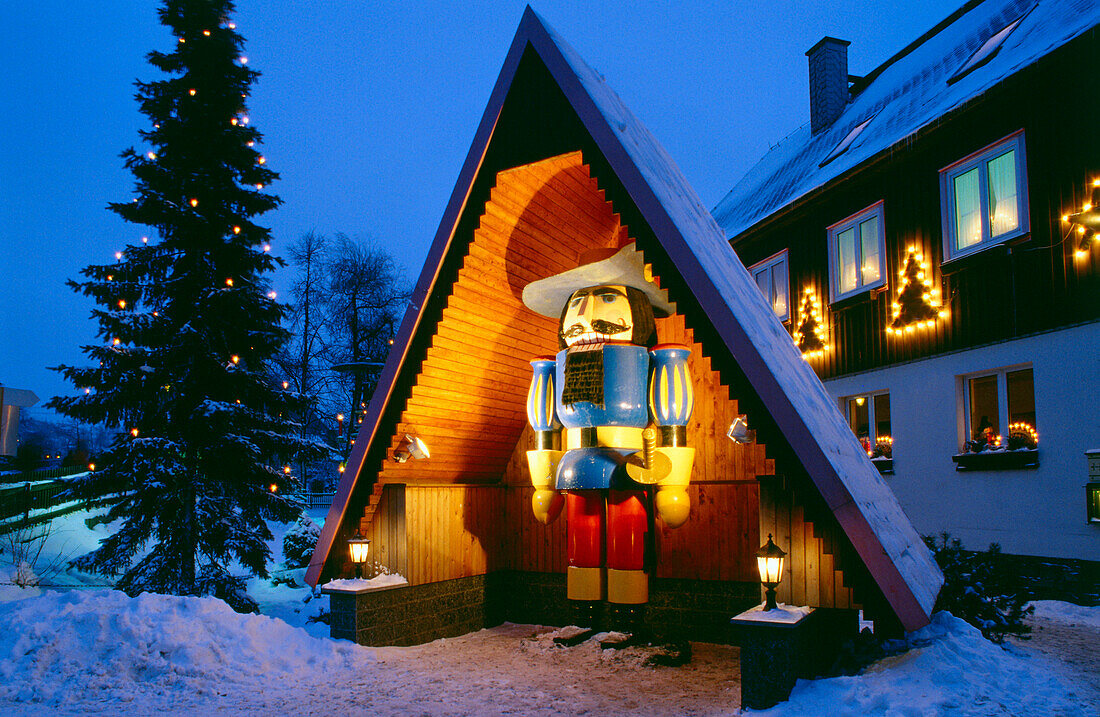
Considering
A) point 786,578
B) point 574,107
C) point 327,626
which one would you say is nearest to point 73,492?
point 327,626

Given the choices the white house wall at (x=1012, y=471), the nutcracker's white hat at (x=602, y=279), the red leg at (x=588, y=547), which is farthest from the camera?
the white house wall at (x=1012, y=471)

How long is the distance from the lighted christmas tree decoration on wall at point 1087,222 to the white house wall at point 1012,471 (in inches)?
39.2

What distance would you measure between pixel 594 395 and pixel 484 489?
10.4 feet

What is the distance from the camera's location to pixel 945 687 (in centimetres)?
485

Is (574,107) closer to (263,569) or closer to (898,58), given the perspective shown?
(263,569)

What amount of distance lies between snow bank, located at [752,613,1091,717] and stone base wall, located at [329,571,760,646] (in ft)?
6.51

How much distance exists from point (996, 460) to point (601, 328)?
281 inches

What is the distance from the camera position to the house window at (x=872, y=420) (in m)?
13.1

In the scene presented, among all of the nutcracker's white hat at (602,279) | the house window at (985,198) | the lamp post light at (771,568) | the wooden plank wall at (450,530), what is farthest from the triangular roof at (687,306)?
the house window at (985,198)

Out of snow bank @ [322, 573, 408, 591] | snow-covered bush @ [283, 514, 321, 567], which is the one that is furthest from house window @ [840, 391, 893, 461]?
snow-covered bush @ [283, 514, 321, 567]

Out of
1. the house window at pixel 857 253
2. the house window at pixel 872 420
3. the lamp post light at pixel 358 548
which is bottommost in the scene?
the lamp post light at pixel 358 548

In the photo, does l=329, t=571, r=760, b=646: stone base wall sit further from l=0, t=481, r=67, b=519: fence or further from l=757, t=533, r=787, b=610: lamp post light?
l=0, t=481, r=67, b=519: fence

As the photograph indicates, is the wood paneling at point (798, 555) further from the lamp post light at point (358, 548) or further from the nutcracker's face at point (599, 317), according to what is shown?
the lamp post light at point (358, 548)

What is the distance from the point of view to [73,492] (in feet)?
33.4
